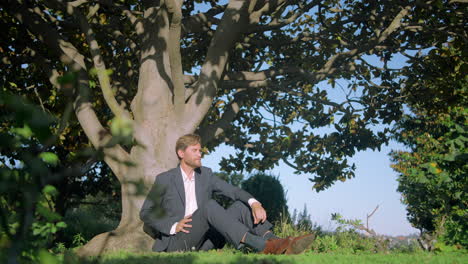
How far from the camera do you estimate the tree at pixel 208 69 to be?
28.3ft

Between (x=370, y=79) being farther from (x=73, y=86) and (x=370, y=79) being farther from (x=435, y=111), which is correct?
(x=73, y=86)

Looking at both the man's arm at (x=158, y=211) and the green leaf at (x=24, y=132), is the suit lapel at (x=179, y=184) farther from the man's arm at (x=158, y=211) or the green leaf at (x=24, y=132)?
the green leaf at (x=24, y=132)

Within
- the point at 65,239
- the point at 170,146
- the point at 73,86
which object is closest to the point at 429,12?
the point at 170,146

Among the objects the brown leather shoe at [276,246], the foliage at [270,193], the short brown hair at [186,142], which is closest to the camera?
the brown leather shoe at [276,246]

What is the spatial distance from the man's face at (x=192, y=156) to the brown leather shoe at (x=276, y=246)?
5.47ft

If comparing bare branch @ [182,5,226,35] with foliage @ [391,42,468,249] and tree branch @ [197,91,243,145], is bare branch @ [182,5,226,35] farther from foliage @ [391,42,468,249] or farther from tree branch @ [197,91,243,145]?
foliage @ [391,42,468,249]

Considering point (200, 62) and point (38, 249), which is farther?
point (200, 62)

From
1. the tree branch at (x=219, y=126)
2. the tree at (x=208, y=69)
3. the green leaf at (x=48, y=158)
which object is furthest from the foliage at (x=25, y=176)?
the tree branch at (x=219, y=126)

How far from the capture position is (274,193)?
17.2 m

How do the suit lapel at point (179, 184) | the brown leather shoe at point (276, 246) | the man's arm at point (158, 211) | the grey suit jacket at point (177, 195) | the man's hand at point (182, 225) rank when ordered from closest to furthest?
the man's arm at point (158, 211) < the brown leather shoe at point (276, 246) < the man's hand at point (182, 225) < the grey suit jacket at point (177, 195) < the suit lapel at point (179, 184)

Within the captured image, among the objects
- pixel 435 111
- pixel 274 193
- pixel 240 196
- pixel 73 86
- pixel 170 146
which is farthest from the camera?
pixel 274 193

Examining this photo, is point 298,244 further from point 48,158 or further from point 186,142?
point 48,158

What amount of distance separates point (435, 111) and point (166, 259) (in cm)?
901

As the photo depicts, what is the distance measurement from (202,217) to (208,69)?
131 inches
